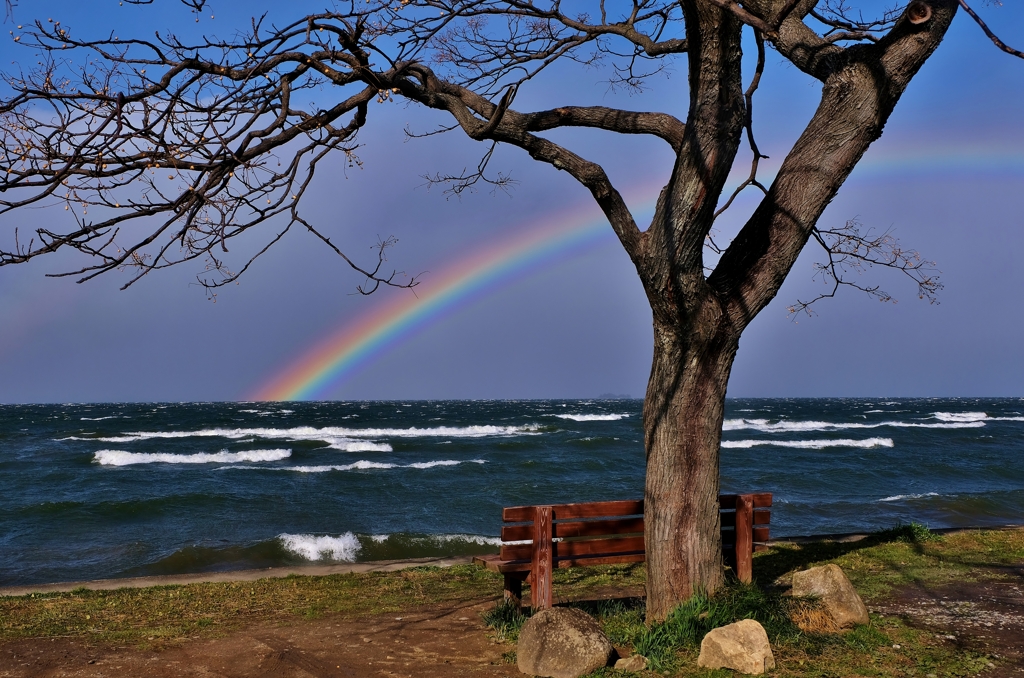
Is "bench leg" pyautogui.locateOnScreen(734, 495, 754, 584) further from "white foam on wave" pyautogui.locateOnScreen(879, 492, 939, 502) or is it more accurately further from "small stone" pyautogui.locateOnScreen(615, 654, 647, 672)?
"white foam on wave" pyautogui.locateOnScreen(879, 492, 939, 502)

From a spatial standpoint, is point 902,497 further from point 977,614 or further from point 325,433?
point 325,433

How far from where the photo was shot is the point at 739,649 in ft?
15.4

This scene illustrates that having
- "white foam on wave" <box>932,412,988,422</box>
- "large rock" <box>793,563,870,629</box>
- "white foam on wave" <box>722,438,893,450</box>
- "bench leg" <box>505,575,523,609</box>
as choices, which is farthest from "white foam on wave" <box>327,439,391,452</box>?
"white foam on wave" <box>932,412,988,422</box>

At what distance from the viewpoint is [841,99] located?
16.8 feet

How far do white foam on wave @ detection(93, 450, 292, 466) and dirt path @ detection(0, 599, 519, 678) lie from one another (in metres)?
24.0

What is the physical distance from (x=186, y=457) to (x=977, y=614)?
2960 centimetres

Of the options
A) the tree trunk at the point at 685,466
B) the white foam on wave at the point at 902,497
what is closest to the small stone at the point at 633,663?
the tree trunk at the point at 685,466

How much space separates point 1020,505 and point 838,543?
1041 cm

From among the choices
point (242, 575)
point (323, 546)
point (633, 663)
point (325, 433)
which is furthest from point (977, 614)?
point (325, 433)

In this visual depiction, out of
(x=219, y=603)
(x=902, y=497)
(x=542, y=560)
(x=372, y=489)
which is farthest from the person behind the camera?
(x=372, y=489)

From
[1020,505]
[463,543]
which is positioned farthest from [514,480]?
[1020,505]

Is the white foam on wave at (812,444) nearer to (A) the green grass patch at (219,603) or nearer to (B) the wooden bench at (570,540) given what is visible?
(A) the green grass patch at (219,603)

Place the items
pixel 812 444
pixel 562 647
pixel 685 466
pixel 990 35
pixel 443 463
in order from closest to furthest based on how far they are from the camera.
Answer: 1. pixel 990 35
2. pixel 562 647
3. pixel 685 466
4. pixel 443 463
5. pixel 812 444

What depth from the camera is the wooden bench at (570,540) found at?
5.96 meters
